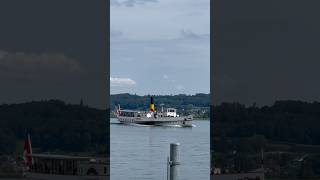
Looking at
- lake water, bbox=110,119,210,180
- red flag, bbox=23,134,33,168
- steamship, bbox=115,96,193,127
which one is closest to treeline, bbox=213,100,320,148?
red flag, bbox=23,134,33,168

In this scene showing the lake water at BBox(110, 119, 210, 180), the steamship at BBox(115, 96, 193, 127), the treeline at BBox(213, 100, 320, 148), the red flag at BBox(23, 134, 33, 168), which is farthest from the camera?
the steamship at BBox(115, 96, 193, 127)

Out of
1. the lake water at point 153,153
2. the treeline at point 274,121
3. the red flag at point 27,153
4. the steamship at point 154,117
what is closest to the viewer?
the treeline at point 274,121

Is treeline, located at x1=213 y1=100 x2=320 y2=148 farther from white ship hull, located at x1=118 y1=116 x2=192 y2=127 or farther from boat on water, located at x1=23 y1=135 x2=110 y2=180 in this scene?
white ship hull, located at x1=118 y1=116 x2=192 y2=127

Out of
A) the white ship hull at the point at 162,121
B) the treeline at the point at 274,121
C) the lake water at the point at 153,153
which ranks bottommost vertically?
the lake water at the point at 153,153

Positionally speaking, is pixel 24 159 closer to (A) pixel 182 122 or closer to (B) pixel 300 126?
(B) pixel 300 126

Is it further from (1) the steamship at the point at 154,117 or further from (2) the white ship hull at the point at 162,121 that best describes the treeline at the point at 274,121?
(2) the white ship hull at the point at 162,121

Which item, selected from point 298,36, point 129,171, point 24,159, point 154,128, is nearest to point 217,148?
point 298,36

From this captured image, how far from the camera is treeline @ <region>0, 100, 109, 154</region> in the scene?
27.1 feet

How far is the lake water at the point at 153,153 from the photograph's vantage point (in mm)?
14719

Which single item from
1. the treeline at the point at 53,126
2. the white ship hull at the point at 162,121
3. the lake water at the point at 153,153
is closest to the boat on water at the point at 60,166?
the treeline at the point at 53,126

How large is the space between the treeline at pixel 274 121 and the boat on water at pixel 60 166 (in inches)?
61.1

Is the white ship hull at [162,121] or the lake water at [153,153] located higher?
the white ship hull at [162,121]

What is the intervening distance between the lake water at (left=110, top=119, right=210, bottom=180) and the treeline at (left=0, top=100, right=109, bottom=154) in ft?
9.44

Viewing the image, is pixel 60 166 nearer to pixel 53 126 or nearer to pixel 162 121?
pixel 53 126
